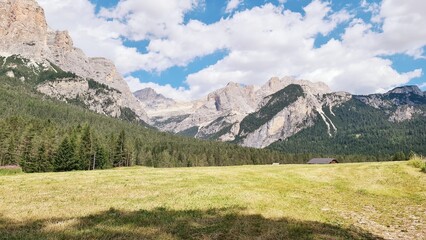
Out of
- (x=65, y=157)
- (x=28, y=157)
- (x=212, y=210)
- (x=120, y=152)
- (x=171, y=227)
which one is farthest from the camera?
(x=120, y=152)

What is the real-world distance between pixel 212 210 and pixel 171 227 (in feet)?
18.9

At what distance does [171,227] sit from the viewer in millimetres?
18719

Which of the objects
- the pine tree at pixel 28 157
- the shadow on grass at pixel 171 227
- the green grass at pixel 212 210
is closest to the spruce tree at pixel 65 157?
the pine tree at pixel 28 157

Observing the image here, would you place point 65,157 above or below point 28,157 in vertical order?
below

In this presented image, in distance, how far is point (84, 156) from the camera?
411 ft

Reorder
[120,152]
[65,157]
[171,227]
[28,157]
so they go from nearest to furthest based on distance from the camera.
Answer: [171,227] → [65,157] → [28,157] → [120,152]

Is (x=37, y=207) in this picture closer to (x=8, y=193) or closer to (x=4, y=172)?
(x=8, y=193)

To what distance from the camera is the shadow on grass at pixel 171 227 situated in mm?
16484

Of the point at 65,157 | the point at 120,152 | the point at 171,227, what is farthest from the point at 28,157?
the point at 171,227

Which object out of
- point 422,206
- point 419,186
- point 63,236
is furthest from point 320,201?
point 63,236

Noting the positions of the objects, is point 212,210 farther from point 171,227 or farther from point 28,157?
point 28,157

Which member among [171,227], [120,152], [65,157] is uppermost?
[120,152]

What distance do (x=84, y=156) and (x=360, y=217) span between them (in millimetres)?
114566

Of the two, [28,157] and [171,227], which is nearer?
[171,227]
